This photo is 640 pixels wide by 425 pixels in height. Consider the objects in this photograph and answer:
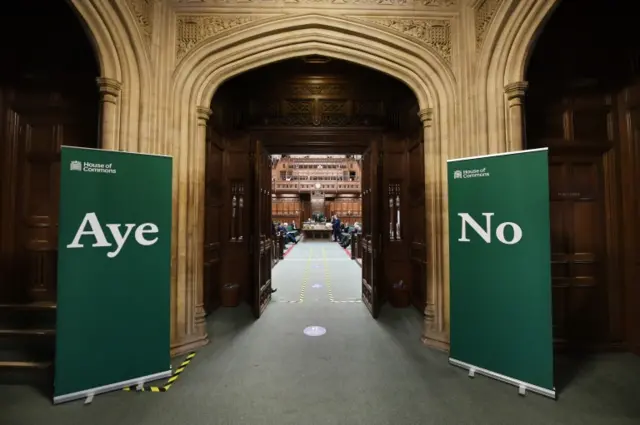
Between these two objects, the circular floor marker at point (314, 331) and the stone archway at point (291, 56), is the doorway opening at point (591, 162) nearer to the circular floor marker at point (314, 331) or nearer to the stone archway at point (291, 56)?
the stone archway at point (291, 56)

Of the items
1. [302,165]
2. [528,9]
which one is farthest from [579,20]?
[302,165]

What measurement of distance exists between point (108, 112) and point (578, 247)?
5.04 m

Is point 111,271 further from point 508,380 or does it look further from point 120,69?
point 508,380

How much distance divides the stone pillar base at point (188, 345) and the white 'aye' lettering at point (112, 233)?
1.22m

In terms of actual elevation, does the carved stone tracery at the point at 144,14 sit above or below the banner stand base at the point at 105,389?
above

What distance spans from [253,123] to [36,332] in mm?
3588

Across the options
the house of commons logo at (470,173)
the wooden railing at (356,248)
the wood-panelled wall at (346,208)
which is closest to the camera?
the house of commons logo at (470,173)

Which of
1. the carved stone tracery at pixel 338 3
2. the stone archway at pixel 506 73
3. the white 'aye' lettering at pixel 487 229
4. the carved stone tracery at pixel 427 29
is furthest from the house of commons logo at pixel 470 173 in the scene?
the carved stone tracery at pixel 338 3

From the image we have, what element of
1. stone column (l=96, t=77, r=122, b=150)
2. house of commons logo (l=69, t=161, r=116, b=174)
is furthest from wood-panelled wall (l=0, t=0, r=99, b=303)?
house of commons logo (l=69, t=161, r=116, b=174)

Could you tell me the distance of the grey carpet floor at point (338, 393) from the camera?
202 cm

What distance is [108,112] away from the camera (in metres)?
2.77

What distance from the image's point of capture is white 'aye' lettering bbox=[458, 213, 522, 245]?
240 centimetres

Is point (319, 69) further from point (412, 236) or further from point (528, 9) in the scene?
point (412, 236)

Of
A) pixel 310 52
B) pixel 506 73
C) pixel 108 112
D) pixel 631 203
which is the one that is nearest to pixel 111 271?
pixel 108 112
